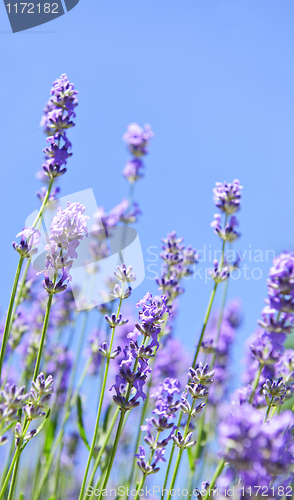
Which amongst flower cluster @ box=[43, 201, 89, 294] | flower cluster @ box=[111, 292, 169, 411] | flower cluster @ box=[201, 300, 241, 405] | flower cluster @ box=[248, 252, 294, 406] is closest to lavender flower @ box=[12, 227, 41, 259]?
flower cluster @ box=[43, 201, 89, 294]

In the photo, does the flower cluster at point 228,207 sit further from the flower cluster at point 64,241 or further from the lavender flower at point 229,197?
the flower cluster at point 64,241

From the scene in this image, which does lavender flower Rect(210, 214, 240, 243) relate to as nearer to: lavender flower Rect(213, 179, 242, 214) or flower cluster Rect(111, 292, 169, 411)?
Result: lavender flower Rect(213, 179, 242, 214)

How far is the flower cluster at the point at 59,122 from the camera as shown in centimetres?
205

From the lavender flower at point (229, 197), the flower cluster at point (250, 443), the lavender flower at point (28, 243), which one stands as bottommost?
the flower cluster at point (250, 443)

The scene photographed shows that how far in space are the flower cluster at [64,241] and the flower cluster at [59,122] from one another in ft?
1.26

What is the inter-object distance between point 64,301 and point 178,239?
1.26 metres

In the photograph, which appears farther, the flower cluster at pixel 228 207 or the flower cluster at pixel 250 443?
the flower cluster at pixel 228 207

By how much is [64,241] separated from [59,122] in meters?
0.73

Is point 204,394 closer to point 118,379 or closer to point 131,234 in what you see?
point 118,379

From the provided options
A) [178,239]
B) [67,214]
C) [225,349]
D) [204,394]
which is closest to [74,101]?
[67,214]

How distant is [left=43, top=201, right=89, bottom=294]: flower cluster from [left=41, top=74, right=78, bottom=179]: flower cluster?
0.38m

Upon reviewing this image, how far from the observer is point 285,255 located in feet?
5.10

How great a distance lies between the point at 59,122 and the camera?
2.11 m

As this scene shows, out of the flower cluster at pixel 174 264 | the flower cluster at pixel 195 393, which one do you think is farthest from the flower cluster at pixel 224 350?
the flower cluster at pixel 195 393
